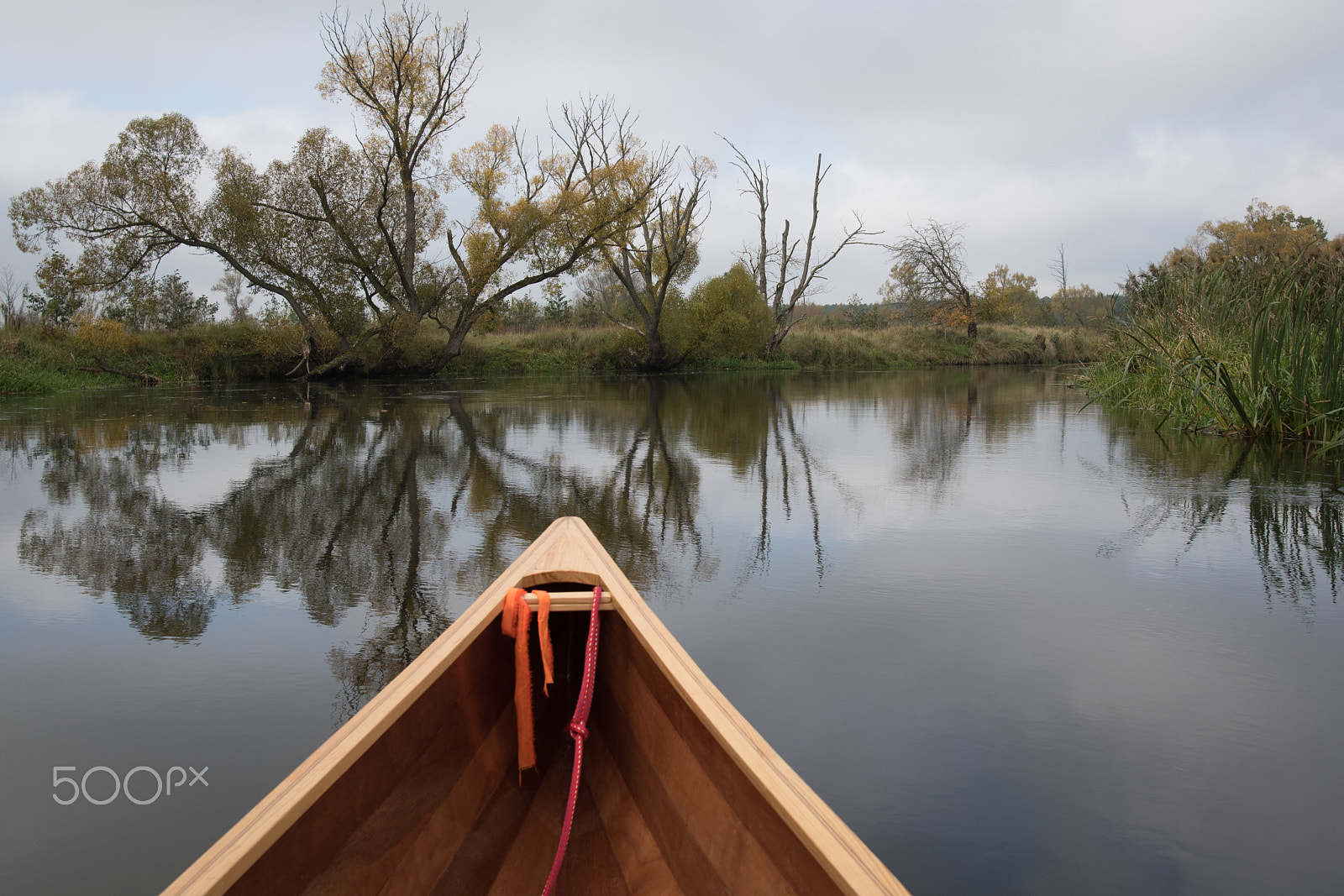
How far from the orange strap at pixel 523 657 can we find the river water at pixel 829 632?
818mm

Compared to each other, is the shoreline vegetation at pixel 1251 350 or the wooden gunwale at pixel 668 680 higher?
the shoreline vegetation at pixel 1251 350

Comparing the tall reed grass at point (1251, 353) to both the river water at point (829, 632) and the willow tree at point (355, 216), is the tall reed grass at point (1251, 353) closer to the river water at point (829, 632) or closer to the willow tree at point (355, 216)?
the river water at point (829, 632)

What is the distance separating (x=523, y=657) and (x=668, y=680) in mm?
464

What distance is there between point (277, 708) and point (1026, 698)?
2.65 m

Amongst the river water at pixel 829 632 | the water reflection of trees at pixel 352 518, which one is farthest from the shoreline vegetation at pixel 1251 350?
the water reflection of trees at pixel 352 518

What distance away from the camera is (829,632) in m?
3.47

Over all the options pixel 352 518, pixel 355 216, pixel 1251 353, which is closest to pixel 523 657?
pixel 352 518

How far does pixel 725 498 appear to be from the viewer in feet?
20.8

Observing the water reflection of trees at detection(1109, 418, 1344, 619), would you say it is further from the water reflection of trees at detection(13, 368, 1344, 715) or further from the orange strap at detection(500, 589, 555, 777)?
the orange strap at detection(500, 589, 555, 777)

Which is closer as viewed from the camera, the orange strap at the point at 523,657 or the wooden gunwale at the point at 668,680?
the wooden gunwale at the point at 668,680

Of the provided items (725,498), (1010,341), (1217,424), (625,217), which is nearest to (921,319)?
(1010,341)

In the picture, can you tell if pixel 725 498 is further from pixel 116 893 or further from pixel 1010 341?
pixel 1010 341

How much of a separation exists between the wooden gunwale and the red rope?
0.29 feet

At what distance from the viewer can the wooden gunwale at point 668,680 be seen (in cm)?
120
